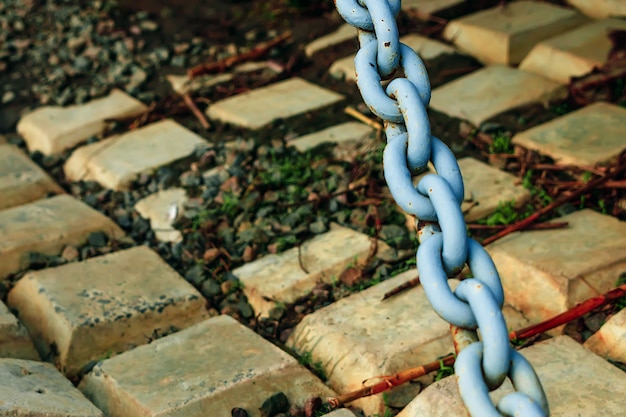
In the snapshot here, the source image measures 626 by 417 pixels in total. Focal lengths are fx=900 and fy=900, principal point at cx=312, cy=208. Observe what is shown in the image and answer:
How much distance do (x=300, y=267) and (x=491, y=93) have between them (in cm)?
128

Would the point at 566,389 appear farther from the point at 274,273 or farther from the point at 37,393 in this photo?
the point at 37,393

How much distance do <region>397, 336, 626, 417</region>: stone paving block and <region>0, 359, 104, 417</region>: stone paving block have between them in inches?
27.5

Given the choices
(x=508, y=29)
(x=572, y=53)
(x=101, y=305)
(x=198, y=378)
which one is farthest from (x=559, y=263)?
(x=508, y=29)

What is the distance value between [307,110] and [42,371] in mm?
1820

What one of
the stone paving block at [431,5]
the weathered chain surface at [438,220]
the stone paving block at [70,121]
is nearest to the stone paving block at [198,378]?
the weathered chain surface at [438,220]

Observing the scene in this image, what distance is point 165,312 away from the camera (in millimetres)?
2518

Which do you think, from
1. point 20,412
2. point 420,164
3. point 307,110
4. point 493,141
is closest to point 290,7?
point 307,110

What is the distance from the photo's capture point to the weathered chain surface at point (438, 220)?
965mm

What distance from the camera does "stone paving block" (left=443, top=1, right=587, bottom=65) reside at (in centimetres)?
383

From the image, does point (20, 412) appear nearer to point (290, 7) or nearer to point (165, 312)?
point (165, 312)

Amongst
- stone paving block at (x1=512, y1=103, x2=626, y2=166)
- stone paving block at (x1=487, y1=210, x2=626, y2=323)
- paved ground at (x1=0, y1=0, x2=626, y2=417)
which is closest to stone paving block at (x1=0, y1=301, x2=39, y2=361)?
paved ground at (x1=0, y1=0, x2=626, y2=417)

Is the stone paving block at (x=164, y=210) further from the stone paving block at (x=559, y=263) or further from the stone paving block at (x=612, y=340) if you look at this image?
the stone paving block at (x=612, y=340)

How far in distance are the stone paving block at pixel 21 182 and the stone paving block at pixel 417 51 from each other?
1295mm

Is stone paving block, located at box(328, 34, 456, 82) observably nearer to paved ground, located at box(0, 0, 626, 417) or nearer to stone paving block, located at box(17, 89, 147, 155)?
paved ground, located at box(0, 0, 626, 417)
